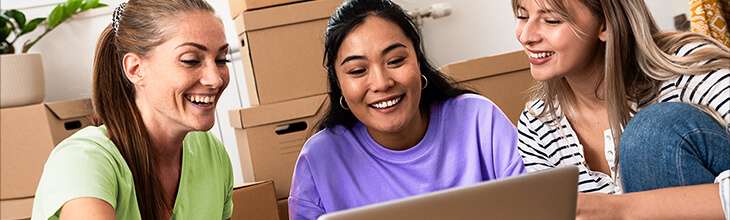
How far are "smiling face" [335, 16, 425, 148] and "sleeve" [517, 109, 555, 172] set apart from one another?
0.21 m

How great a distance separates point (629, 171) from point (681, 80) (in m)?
0.17

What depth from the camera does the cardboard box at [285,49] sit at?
2785mm

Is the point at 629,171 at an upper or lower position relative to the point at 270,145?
upper

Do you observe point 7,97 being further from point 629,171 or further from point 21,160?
point 629,171

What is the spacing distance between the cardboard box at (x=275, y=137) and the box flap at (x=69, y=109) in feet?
1.83

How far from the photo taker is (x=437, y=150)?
76.6 inches

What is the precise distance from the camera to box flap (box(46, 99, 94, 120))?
3.01 m

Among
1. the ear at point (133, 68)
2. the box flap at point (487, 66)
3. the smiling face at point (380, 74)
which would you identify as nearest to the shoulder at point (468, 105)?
→ the smiling face at point (380, 74)

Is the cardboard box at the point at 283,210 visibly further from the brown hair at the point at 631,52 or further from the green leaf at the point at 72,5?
the brown hair at the point at 631,52

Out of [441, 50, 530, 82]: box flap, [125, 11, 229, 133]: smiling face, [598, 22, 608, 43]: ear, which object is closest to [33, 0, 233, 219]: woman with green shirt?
[125, 11, 229, 133]: smiling face

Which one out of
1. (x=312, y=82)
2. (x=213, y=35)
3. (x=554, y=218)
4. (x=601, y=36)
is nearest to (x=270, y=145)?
(x=312, y=82)

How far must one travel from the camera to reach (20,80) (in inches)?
120

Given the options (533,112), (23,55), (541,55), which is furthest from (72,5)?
(541,55)

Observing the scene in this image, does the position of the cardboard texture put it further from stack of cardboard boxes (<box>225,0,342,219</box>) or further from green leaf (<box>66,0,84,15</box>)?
green leaf (<box>66,0,84,15</box>)
